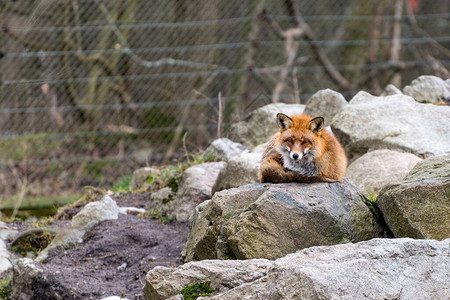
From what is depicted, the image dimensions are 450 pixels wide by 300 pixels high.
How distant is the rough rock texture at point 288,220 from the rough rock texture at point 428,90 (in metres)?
3.37

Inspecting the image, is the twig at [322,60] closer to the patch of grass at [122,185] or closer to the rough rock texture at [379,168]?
the patch of grass at [122,185]

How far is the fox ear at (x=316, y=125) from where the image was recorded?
4332 mm

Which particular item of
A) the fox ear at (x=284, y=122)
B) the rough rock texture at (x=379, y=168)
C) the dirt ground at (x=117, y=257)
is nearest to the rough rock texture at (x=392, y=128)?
the rough rock texture at (x=379, y=168)

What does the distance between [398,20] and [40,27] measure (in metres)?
7.52

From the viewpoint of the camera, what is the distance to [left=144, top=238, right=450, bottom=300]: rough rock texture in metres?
2.94

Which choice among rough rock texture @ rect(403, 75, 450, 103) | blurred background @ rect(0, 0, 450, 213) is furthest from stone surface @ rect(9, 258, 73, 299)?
rough rock texture @ rect(403, 75, 450, 103)

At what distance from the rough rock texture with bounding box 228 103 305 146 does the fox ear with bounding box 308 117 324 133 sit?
2789 mm

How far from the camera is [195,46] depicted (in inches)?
343

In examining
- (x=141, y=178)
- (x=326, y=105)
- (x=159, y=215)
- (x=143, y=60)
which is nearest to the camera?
(x=159, y=215)

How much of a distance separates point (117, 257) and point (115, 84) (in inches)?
195

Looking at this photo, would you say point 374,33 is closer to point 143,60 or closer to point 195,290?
point 143,60

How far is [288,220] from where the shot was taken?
3869 millimetres

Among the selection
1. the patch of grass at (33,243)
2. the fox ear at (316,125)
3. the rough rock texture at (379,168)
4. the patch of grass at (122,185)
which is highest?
the fox ear at (316,125)

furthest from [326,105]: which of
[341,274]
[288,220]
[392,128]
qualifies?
[341,274]
